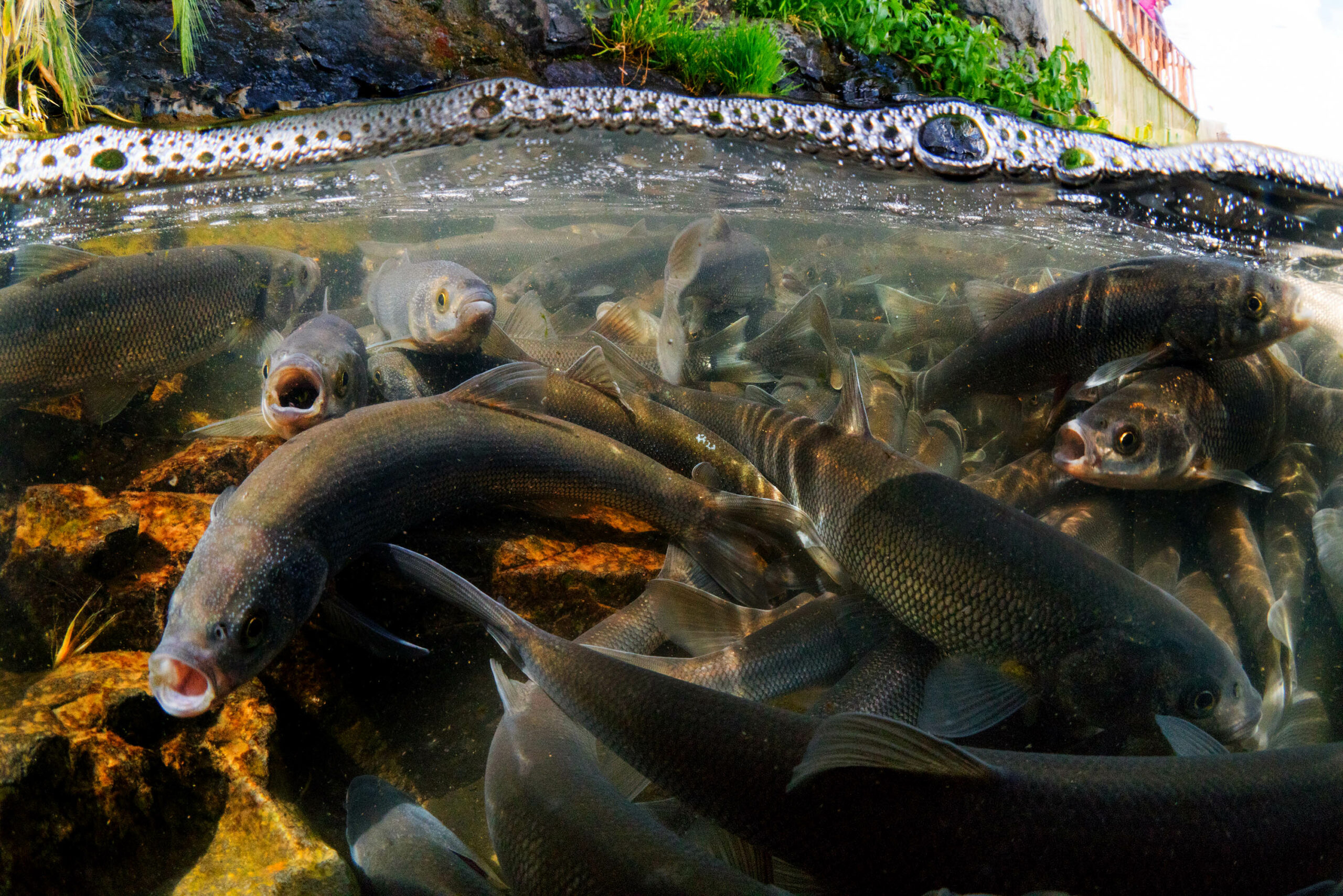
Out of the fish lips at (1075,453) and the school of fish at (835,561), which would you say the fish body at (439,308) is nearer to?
the school of fish at (835,561)

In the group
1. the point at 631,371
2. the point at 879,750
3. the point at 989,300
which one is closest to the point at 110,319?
the point at 631,371

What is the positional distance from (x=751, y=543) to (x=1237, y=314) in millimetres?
2374

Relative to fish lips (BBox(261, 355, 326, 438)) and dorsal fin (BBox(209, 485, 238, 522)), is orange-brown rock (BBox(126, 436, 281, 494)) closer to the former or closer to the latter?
fish lips (BBox(261, 355, 326, 438))

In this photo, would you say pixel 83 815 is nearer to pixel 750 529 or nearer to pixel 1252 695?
pixel 750 529

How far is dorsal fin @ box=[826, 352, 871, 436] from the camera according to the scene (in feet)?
8.80

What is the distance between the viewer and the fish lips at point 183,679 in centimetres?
179

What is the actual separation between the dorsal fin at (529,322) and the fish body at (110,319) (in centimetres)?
→ 160

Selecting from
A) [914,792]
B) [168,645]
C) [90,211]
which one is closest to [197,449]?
[168,645]

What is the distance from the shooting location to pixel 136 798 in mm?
1878

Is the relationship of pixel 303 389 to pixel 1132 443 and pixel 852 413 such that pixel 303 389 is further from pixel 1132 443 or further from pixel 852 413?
pixel 1132 443

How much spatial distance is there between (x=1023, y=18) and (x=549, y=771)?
34.4ft

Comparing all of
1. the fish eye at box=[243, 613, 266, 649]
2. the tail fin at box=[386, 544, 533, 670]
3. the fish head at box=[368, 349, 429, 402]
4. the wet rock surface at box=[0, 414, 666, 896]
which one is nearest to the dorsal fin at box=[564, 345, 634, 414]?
the wet rock surface at box=[0, 414, 666, 896]

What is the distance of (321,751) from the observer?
2.25 meters

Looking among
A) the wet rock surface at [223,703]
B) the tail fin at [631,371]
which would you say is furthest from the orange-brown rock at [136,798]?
the tail fin at [631,371]
